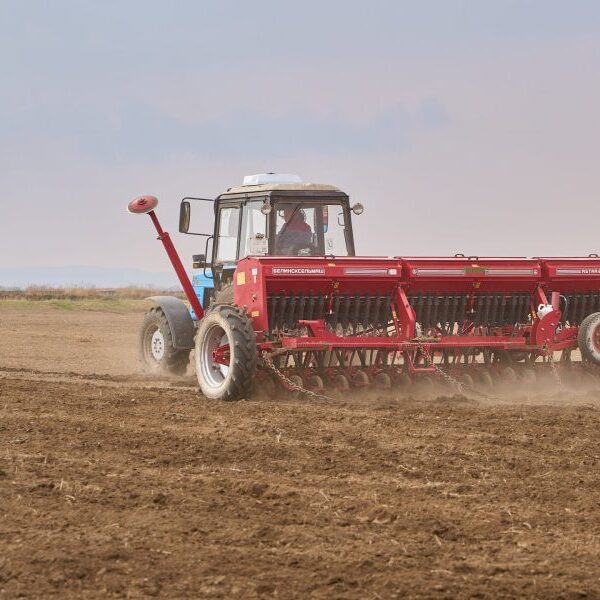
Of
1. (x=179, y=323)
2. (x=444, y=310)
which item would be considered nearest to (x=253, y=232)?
(x=179, y=323)

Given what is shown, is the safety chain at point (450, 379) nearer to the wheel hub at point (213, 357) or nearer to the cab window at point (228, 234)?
the wheel hub at point (213, 357)

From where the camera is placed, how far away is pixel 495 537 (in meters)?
5.68

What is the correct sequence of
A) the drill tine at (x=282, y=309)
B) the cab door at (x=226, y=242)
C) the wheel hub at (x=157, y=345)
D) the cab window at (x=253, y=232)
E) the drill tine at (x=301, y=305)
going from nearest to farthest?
the drill tine at (x=282, y=309) < the drill tine at (x=301, y=305) < the cab window at (x=253, y=232) < the cab door at (x=226, y=242) < the wheel hub at (x=157, y=345)

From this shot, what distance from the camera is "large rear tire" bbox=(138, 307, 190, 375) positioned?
540 inches

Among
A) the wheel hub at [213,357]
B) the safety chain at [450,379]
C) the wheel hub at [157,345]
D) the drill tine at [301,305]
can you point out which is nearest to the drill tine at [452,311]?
the safety chain at [450,379]

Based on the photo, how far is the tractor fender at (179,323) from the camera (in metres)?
13.6

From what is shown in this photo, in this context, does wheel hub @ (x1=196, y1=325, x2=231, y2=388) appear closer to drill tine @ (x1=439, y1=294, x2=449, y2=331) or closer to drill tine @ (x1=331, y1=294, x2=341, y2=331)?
drill tine @ (x1=331, y1=294, x2=341, y2=331)

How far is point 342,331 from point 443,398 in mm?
1554

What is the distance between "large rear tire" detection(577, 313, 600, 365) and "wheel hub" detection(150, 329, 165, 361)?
487 centimetres

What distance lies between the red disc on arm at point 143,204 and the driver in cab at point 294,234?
1464 millimetres

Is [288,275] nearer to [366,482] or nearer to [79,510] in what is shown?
[366,482]

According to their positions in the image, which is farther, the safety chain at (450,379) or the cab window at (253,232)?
the cab window at (253,232)

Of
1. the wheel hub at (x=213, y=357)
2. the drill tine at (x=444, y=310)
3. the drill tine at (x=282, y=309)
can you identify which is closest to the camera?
the wheel hub at (x=213, y=357)

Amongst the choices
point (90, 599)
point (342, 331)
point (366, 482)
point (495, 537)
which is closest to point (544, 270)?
point (342, 331)
